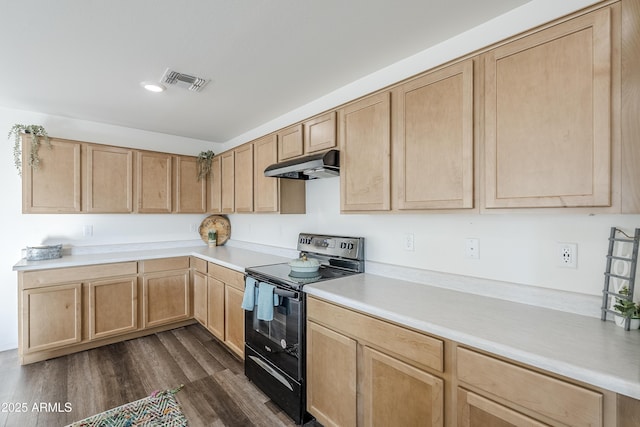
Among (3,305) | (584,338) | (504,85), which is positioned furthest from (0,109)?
(584,338)

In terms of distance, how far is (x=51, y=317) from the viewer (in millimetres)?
2785

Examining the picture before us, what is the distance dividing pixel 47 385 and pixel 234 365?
148 centimetres

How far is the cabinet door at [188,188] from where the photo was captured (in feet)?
12.4

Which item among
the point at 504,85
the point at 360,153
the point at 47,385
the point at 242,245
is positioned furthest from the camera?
the point at 242,245

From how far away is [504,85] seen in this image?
53.1 inches

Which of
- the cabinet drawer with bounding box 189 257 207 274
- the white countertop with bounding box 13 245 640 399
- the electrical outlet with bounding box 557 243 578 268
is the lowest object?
the cabinet drawer with bounding box 189 257 207 274

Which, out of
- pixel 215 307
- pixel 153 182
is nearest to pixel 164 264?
pixel 215 307

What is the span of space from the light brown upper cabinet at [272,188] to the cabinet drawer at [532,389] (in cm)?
195

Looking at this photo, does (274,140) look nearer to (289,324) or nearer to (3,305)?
(289,324)

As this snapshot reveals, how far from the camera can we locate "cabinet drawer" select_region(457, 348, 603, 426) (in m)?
0.92

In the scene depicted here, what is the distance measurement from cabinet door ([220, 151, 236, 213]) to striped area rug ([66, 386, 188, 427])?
6.49 ft

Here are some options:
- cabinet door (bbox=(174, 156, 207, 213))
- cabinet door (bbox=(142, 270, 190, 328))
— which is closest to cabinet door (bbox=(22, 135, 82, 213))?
cabinet door (bbox=(174, 156, 207, 213))

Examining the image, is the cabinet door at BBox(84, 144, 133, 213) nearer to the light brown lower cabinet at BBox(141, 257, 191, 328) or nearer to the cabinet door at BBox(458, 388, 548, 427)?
the light brown lower cabinet at BBox(141, 257, 191, 328)

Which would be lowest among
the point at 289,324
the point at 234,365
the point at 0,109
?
the point at 234,365
